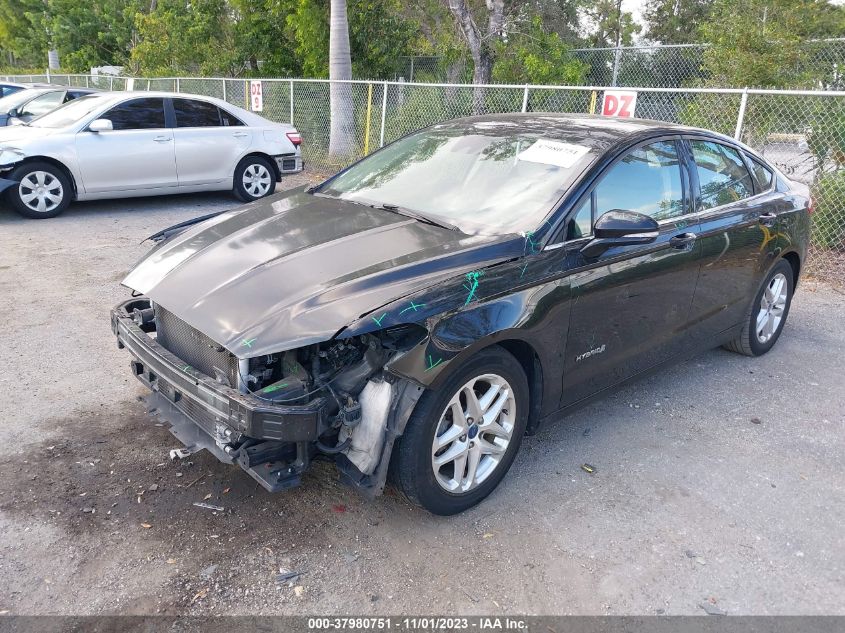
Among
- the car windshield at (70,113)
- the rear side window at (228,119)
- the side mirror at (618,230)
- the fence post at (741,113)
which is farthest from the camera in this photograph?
the rear side window at (228,119)

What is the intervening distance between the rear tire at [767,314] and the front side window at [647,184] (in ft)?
4.66

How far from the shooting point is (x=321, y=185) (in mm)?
4605

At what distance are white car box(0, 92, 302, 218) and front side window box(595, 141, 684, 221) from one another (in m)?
7.43

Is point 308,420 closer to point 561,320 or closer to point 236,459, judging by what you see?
point 236,459

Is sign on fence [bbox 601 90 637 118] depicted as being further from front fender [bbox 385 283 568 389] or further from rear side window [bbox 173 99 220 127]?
front fender [bbox 385 283 568 389]

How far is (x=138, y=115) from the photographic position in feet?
30.8

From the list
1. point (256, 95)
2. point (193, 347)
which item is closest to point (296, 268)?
point (193, 347)

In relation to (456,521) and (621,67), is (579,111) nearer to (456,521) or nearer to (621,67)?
(621,67)

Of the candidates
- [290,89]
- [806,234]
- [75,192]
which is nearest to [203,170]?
[75,192]

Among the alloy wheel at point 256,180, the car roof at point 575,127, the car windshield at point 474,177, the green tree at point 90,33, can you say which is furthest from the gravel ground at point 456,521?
the green tree at point 90,33

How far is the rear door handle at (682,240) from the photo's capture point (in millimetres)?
3982

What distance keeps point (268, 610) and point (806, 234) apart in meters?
4.85

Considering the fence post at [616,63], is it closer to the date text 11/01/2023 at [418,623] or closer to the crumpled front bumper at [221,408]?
the crumpled front bumper at [221,408]

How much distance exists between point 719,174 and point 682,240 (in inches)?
34.1
